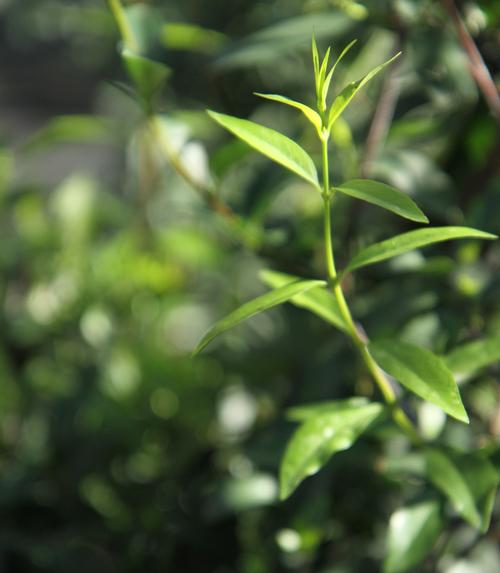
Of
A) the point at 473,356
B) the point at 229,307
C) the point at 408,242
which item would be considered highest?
the point at 408,242

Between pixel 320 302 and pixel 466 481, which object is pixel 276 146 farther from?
pixel 466 481

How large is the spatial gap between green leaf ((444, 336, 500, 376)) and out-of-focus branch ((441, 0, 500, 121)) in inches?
7.1

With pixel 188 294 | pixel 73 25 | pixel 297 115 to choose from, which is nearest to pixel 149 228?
pixel 188 294

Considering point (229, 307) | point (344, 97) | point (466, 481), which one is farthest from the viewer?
point (229, 307)

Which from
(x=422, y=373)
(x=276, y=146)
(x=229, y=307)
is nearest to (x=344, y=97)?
(x=276, y=146)

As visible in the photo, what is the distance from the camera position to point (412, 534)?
1.69 ft

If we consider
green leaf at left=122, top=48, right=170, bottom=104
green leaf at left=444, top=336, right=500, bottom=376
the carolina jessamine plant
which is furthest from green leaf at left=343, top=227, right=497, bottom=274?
green leaf at left=122, top=48, right=170, bottom=104

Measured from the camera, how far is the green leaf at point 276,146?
0.41 m

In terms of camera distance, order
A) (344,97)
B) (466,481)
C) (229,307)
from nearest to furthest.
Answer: (344,97) → (466,481) → (229,307)

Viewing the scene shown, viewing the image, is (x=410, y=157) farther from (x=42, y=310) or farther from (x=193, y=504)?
(x=42, y=310)

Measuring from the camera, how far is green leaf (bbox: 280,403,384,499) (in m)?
0.46

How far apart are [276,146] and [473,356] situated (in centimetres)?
19

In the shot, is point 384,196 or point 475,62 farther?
point 475,62

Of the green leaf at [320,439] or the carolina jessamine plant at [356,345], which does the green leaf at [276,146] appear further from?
the green leaf at [320,439]
